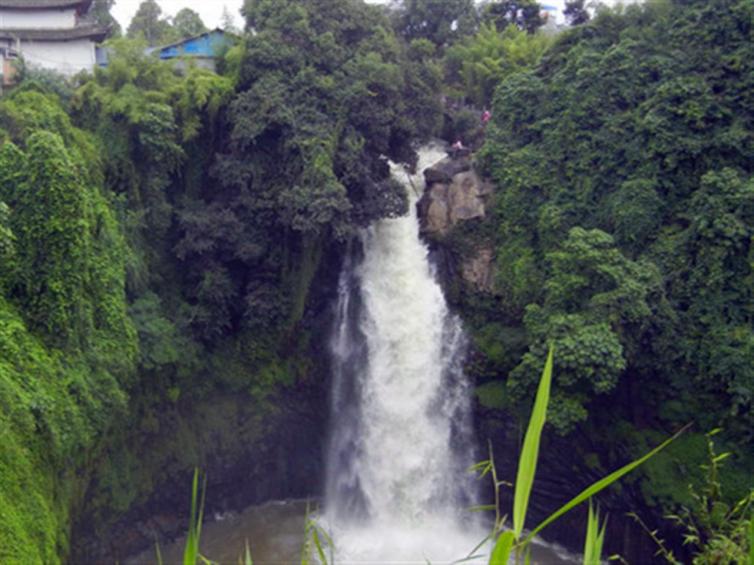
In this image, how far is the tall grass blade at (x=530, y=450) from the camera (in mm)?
1304

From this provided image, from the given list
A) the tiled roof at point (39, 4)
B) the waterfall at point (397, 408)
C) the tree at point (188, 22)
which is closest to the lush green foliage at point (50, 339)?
the waterfall at point (397, 408)

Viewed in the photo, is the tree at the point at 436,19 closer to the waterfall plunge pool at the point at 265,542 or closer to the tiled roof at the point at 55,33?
the tiled roof at the point at 55,33

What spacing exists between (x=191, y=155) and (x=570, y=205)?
732 centimetres

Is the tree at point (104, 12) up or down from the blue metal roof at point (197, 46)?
up

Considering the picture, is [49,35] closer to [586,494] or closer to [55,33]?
[55,33]

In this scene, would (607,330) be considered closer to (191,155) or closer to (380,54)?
(380,54)

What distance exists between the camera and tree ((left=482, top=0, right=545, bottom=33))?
20688 mm

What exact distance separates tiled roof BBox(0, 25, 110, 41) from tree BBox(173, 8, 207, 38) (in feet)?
16.5

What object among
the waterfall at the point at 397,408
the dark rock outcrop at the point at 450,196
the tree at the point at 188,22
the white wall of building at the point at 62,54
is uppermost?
the tree at the point at 188,22

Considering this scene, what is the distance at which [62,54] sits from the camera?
17.0 m

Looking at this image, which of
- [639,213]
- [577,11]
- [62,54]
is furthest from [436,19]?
[639,213]

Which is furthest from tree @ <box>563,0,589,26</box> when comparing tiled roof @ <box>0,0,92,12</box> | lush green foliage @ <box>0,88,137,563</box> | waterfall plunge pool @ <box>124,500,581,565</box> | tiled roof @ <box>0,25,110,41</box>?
lush green foliage @ <box>0,88,137,563</box>

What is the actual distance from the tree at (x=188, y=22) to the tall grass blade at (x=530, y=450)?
22435mm

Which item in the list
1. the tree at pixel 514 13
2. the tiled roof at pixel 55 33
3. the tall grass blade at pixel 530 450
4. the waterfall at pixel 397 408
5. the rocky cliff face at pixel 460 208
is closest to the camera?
the tall grass blade at pixel 530 450
